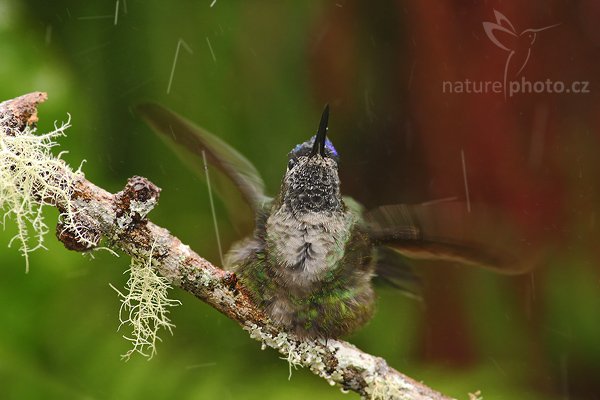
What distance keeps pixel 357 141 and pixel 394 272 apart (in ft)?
2.60

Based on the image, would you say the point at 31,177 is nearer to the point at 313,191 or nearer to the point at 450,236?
the point at 313,191

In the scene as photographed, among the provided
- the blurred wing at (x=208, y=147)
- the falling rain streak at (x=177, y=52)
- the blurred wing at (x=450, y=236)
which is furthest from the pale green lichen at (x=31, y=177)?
the falling rain streak at (x=177, y=52)

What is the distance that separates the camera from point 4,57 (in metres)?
1.60

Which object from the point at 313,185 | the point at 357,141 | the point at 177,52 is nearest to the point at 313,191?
the point at 313,185

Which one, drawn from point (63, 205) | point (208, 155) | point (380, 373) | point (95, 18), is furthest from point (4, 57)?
point (380, 373)

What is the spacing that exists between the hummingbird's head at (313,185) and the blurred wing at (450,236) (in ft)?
0.31

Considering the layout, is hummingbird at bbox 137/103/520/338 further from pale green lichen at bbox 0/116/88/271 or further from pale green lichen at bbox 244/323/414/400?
pale green lichen at bbox 0/116/88/271

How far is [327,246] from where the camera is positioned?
3.16ft

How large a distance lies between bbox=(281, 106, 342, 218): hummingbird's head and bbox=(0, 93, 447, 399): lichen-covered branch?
0.15 meters

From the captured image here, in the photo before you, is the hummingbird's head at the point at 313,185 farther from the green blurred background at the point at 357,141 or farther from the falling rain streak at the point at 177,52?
the falling rain streak at the point at 177,52

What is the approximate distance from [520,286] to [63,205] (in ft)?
4.34

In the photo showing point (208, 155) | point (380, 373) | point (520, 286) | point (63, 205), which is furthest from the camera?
point (520, 286)

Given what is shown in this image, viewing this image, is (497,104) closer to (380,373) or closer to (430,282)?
(430,282)

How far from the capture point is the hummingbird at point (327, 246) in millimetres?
964
